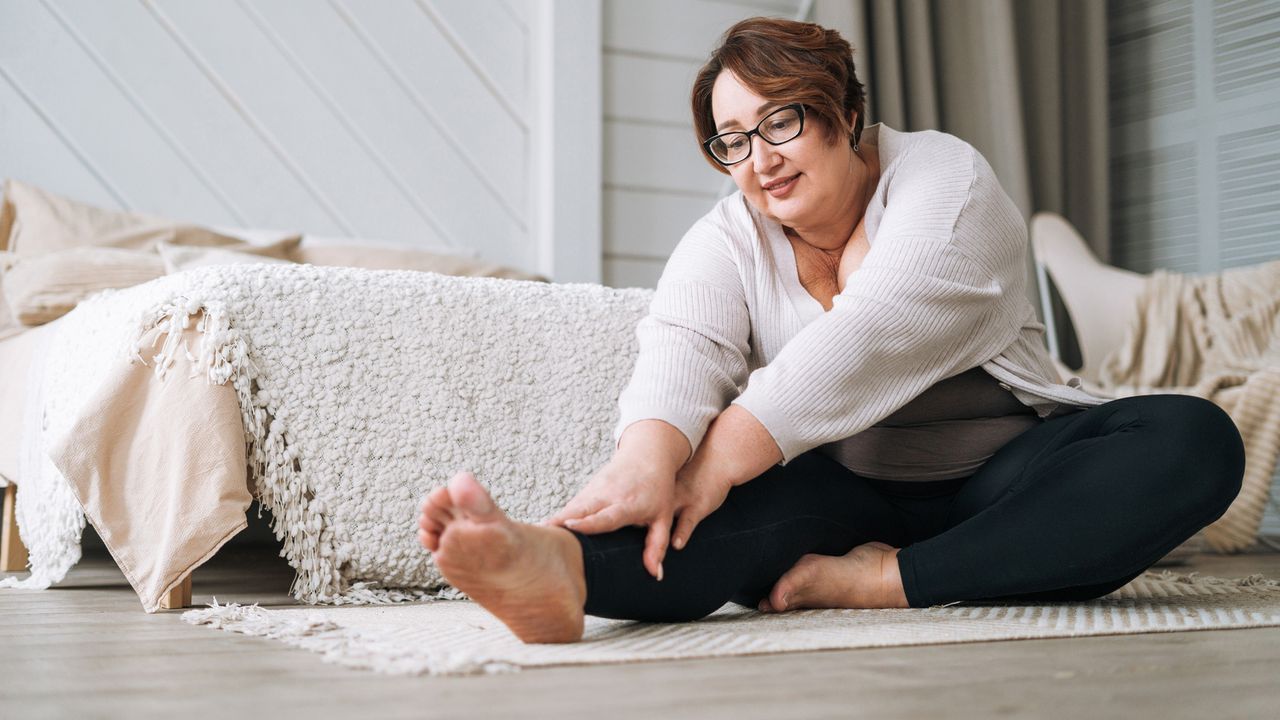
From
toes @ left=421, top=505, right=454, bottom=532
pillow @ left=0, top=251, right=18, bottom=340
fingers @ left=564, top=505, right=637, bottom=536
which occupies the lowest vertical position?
fingers @ left=564, top=505, right=637, bottom=536

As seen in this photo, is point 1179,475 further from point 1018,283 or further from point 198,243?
point 198,243

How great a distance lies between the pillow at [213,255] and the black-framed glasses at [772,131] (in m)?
1.07

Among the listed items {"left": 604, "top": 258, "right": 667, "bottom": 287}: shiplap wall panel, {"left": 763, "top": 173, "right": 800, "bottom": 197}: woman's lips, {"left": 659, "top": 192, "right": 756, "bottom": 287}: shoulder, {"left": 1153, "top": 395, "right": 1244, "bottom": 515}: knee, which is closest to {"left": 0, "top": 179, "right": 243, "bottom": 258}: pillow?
{"left": 604, "top": 258, "right": 667, "bottom": 287}: shiplap wall panel

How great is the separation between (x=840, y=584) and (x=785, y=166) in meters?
0.47

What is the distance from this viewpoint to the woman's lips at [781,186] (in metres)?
1.28

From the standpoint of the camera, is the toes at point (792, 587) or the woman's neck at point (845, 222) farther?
the woman's neck at point (845, 222)

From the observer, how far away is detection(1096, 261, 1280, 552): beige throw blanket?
2.47 m

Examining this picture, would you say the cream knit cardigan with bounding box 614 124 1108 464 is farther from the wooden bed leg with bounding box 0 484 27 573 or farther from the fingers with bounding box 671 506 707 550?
the wooden bed leg with bounding box 0 484 27 573

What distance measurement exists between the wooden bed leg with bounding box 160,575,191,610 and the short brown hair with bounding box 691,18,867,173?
2.63ft

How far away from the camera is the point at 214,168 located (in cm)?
289

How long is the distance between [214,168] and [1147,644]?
256cm

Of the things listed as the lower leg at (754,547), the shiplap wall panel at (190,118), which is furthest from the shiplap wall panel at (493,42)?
the lower leg at (754,547)

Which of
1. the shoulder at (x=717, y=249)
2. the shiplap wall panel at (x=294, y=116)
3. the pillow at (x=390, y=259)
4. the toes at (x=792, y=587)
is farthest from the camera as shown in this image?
the shiplap wall panel at (x=294, y=116)

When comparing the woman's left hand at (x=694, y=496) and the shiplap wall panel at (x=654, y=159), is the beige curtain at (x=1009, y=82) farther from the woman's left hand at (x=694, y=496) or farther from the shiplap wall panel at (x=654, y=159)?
the woman's left hand at (x=694, y=496)
